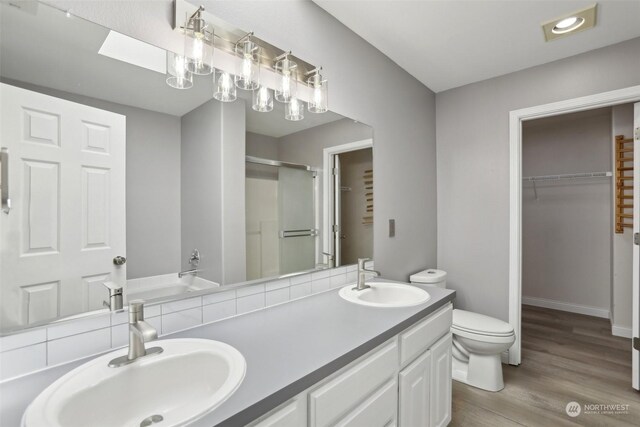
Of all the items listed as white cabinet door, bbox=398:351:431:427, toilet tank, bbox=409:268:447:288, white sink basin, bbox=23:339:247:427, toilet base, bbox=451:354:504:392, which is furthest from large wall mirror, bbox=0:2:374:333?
toilet base, bbox=451:354:504:392

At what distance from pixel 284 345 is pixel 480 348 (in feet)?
5.64

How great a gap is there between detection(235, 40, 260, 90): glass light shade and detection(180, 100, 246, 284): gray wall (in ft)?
0.34

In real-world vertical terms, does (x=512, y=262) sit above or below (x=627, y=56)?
below

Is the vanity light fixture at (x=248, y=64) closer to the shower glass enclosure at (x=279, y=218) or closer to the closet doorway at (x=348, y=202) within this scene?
the shower glass enclosure at (x=279, y=218)

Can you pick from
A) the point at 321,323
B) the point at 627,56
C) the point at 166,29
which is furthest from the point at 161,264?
the point at 627,56

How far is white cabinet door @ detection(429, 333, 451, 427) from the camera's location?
1.51m

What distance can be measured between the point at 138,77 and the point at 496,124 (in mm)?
2623

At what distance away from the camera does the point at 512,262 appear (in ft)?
8.16

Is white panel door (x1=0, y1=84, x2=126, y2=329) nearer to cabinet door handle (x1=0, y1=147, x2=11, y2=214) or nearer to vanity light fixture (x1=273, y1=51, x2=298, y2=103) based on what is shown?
cabinet door handle (x1=0, y1=147, x2=11, y2=214)

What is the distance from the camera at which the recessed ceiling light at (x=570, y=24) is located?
1.78 m

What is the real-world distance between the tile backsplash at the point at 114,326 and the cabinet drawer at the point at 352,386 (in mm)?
551

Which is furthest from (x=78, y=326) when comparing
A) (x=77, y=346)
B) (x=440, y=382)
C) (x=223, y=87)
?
(x=440, y=382)

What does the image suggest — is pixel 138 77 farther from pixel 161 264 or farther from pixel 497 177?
pixel 497 177

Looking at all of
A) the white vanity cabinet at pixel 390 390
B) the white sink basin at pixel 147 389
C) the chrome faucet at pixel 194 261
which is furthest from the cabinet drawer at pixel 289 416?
the chrome faucet at pixel 194 261
